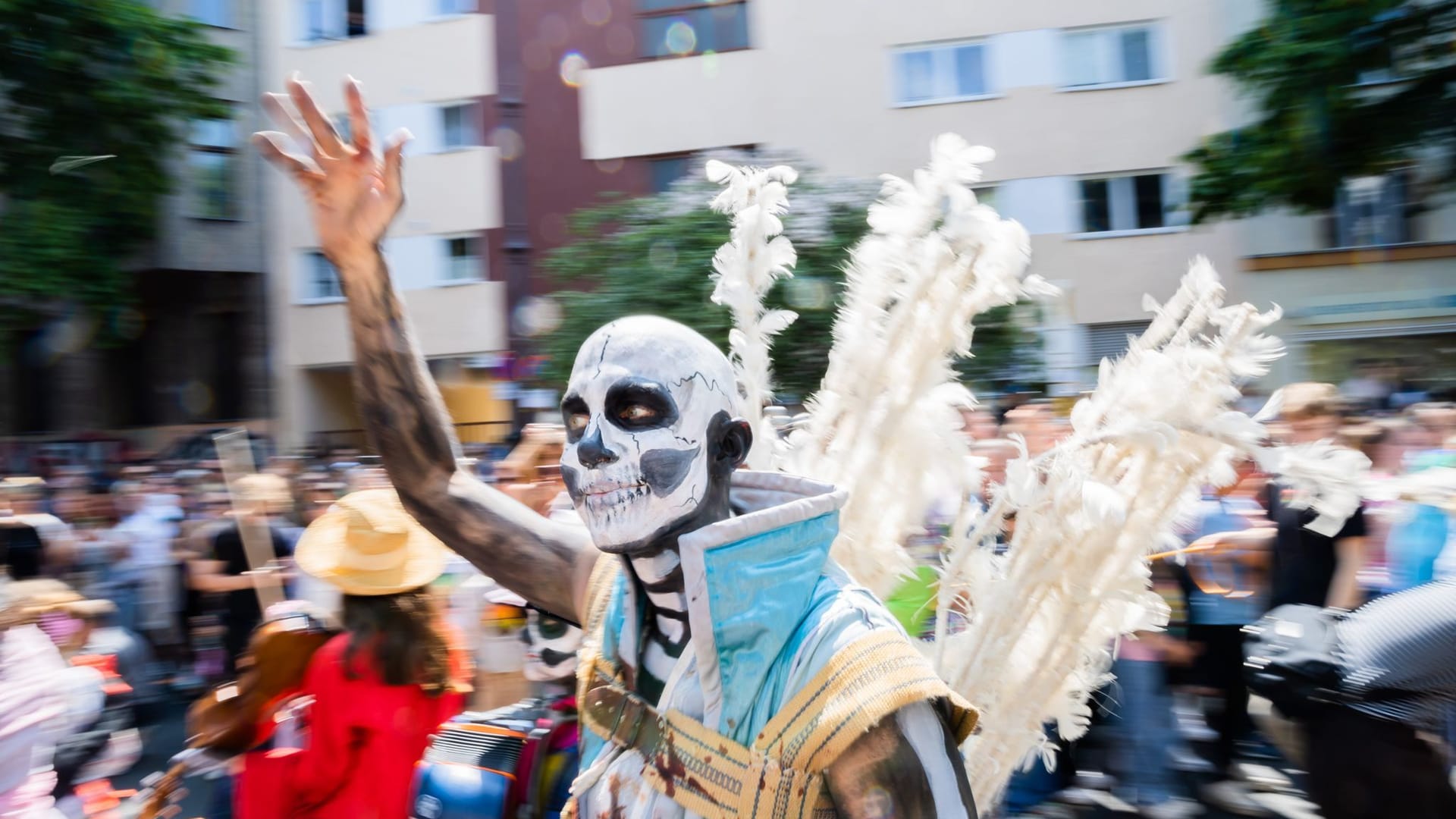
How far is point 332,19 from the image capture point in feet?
67.5

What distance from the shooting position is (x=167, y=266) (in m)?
20.1

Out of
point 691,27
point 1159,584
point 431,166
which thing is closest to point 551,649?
point 1159,584

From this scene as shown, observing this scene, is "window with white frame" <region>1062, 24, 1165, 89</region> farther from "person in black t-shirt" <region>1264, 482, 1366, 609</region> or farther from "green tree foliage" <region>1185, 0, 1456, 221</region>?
"person in black t-shirt" <region>1264, 482, 1366, 609</region>

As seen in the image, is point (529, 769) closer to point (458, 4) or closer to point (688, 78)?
point (688, 78)

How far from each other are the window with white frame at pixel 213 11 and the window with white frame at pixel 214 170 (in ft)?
5.60

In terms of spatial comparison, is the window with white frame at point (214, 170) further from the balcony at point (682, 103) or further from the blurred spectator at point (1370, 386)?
the blurred spectator at point (1370, 386)

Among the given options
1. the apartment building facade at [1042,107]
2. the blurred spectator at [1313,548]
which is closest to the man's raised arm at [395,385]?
the blurred spectator at [1313,548]

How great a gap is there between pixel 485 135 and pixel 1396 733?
17944 millimetres

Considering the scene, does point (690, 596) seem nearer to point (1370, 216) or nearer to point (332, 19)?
point (1370, 216)

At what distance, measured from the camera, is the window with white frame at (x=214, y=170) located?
20188 mm

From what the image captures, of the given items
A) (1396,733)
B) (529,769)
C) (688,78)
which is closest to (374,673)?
A: (529,769)

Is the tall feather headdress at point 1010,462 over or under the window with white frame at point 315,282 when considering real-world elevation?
under

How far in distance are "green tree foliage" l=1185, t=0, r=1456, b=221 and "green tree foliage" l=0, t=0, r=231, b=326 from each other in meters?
14.2

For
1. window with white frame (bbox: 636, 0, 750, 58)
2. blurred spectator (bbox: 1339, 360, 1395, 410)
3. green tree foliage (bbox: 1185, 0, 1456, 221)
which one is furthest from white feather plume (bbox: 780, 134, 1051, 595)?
window with white frame (bbox: 636, 0, 750, 58)
